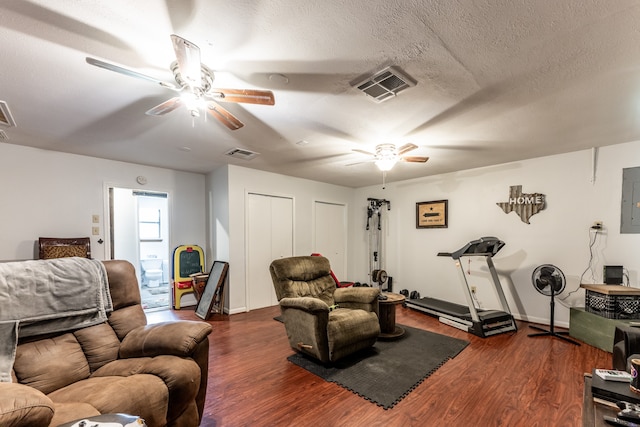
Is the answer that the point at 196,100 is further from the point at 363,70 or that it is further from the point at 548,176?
the point at 548,176

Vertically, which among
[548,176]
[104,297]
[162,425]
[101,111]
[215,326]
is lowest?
[215,326]

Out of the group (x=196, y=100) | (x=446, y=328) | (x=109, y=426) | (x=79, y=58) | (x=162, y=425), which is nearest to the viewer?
(x=109, y=426)

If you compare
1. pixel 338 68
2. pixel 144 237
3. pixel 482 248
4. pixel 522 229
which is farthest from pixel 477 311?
pixel 144 237

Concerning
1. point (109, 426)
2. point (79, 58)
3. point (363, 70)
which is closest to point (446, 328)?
point (363, 70)

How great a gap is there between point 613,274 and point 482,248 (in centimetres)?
137

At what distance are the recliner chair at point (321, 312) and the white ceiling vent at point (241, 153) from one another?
158 cm

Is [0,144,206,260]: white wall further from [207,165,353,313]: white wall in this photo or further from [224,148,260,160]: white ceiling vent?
[224,148,260,160]: white ceiling vent

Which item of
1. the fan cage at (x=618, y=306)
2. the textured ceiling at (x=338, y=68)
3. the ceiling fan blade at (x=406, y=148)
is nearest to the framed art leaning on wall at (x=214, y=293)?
the textured ceiling at (x=338, y=68)

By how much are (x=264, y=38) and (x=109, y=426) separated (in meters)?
1.89

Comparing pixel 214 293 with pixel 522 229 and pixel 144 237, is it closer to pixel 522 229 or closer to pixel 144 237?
pixel 144 237

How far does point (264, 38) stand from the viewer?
1541 mm

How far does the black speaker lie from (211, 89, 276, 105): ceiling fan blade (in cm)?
431

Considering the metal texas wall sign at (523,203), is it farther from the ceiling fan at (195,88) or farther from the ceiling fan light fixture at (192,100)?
the ceiling fan light fixture at (192,100)

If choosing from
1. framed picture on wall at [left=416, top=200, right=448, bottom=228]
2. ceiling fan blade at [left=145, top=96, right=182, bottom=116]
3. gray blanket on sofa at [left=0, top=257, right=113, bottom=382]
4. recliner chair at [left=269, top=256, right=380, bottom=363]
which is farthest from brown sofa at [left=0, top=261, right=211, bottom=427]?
framed picture on wall at [left=416, top=200, right=448, bottom=228]
